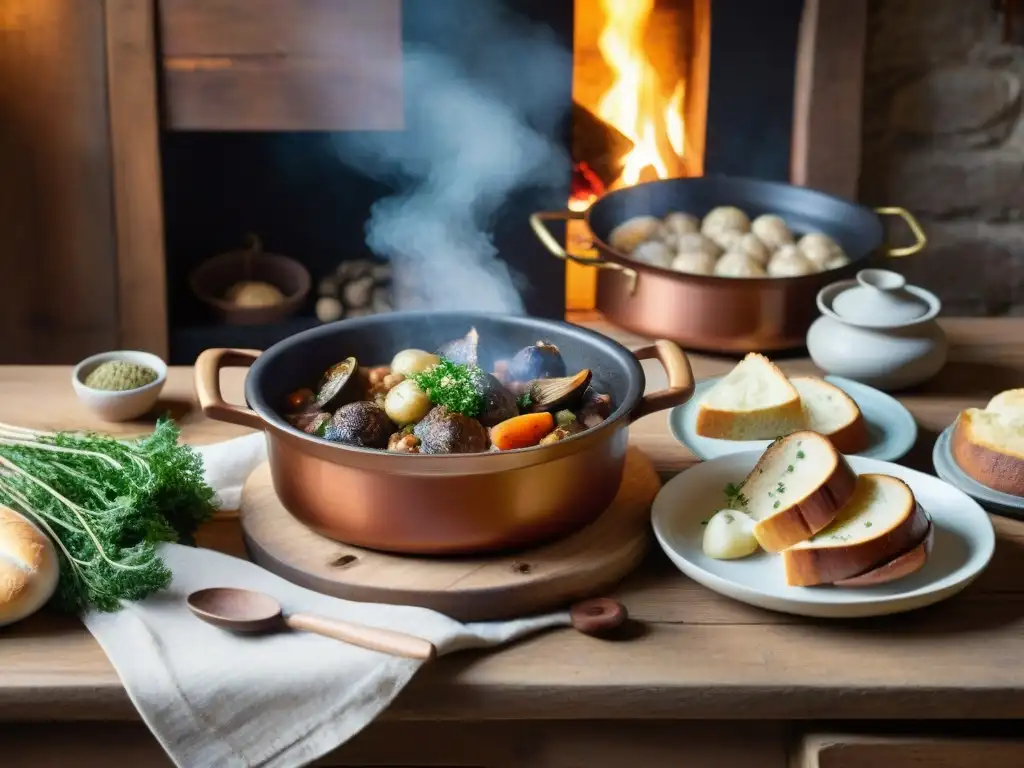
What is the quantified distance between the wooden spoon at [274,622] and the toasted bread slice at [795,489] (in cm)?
40

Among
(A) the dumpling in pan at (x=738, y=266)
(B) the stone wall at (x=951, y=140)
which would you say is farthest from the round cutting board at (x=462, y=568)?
(B) the stone wall at (x=951, y=140)

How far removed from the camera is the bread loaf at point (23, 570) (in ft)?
3.96

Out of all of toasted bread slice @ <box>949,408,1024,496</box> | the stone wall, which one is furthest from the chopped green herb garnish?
the stone wall

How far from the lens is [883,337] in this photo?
1.89m

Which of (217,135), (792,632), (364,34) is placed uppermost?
(364,34)

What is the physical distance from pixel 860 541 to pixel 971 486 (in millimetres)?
362

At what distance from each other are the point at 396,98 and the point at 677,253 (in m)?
Answer: 0.79

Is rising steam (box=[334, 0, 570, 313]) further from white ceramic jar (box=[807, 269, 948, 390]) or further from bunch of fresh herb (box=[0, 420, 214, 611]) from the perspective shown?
bunch of fresh herb (box=[0, 420, 214, 611])

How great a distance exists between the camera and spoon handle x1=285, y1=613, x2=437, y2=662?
3.83ft

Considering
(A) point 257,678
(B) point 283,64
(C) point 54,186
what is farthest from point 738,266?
(C) point 54,186

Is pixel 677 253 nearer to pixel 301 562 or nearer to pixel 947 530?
pixel 947 530

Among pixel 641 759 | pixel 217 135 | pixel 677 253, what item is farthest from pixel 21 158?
pixel 641 759

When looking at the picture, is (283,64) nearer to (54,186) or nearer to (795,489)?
(54,186)

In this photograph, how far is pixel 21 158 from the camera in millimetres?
2709
